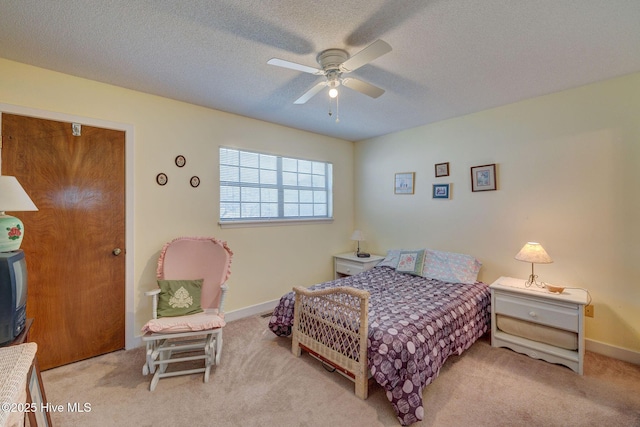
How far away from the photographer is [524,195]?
9.31ft

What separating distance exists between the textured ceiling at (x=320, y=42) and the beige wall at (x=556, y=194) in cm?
34

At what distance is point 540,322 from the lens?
2.32 meters

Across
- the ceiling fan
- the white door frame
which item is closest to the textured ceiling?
the ceiling fan

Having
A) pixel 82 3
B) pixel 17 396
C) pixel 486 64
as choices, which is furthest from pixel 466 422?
pixel 82 3

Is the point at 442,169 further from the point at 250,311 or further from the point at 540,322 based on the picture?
the point at 250,311

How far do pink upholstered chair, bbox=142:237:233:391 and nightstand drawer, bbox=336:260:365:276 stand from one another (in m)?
1.87

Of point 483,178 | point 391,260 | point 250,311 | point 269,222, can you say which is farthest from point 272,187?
point 483,178

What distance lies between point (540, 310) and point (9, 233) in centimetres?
368

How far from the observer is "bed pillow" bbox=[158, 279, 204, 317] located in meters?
2.33

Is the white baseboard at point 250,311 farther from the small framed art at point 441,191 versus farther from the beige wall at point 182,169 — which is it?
the small framed art at point 441,191

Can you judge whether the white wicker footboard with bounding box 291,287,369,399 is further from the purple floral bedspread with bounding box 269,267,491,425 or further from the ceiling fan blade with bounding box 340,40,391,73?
the ceiling fan blade with bounding box 340,40,391,73

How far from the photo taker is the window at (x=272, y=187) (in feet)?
10.6

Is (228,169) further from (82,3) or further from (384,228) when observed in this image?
(384,228)

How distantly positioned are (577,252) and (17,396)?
3838 millimetres
